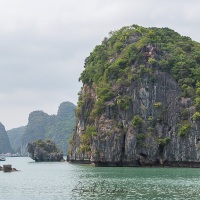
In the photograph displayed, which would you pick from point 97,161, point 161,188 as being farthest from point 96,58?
point 161,188

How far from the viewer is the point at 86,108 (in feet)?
338

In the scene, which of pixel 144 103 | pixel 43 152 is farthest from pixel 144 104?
pixel 43 152

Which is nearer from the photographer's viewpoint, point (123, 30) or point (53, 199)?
point (53, 199)

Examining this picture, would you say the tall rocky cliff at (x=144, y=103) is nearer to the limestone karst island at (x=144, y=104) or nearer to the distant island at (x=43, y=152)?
the limestone karst island at (x=144, y=104)

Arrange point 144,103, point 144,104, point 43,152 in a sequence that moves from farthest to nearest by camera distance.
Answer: point 43,152 < point 144,103 < point 144,104

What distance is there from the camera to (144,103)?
8706 cm

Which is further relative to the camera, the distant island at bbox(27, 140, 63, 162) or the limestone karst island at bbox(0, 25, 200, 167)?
the distant island at bbox(27, 140, 63, 162)

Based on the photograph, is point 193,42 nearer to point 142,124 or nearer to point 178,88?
point 178,88

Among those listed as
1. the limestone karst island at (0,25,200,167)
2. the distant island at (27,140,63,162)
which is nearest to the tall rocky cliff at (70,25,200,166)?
the limestone karst island at (0,25,200,167)

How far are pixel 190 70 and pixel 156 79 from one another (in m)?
7.75

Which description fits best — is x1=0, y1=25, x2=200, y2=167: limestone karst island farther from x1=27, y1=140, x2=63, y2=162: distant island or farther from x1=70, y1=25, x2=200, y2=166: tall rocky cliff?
x1=27, y1=140, x2=63, y2=162: distant island

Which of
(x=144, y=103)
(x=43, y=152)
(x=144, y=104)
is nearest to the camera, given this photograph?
(x=144, y=104)

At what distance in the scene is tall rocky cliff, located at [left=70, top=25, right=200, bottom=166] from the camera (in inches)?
3216

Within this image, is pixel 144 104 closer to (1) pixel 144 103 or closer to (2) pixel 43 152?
(1) pixel 144 103
